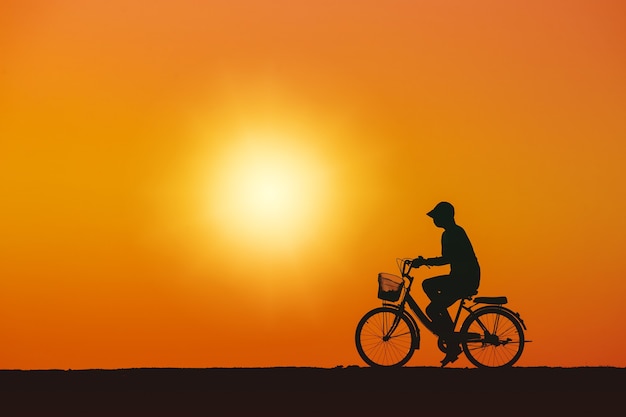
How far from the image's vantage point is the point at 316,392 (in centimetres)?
1044

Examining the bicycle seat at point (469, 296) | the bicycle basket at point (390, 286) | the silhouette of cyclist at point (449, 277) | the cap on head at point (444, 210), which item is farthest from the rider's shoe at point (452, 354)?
the cap on head at point (444, 210)

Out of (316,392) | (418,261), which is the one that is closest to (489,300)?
(418,261)

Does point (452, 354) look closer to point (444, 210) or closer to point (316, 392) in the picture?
point (444, 210)

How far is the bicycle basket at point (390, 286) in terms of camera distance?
528 inches

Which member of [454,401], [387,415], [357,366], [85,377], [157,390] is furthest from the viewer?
[357,366]

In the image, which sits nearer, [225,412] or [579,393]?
[225,412]

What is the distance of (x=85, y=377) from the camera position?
11.9 meters

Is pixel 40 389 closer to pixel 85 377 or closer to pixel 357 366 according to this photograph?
pixel 85 377

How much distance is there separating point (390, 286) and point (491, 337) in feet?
5.62

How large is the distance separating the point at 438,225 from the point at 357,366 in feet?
7.88

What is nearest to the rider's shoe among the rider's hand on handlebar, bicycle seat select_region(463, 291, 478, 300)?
bicycle seat select_region(463, 291, 478, 300)

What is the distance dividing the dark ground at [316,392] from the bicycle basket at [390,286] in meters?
1.36

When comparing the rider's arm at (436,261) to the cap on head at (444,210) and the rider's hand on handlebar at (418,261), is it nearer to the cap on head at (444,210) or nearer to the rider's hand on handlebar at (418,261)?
the rider's hand on handlebar at (418,261)

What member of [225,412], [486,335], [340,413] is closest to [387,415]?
[340,413]
